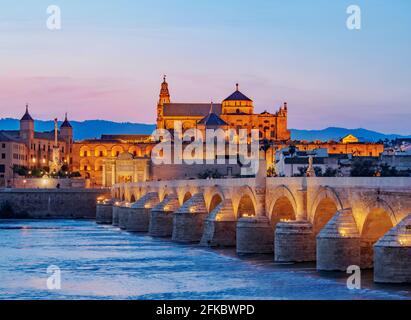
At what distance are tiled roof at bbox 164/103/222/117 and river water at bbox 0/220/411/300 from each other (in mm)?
110742

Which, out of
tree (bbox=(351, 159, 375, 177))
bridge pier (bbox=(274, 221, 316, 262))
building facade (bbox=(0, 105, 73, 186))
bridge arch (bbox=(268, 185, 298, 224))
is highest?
building facade (bbox=(0, 105, 73, 186))

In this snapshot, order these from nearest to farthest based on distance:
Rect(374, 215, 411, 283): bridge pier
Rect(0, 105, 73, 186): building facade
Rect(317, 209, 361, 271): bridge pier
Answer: Rect(374, 215, 411, 283): bridge pier < Rect(317, 209, 361, 271): bridge pier < Rect(0, 105, 73, 186): building facade

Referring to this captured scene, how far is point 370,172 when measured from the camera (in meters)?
90.8

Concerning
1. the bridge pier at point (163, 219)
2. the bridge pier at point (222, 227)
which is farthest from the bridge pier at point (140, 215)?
the bridge pier at point (222, 227)

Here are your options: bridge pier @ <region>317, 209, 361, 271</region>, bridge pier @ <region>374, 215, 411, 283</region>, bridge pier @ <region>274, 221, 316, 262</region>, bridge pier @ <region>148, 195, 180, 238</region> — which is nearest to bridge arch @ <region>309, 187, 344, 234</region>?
bridge pier @ <region>274, 221, 316, 262</region>

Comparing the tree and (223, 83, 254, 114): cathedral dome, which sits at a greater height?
(223, 83, 254, 114): cathedral dome

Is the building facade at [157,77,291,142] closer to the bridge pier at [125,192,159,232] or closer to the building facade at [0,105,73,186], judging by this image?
the building facade at [0,105,73,186]

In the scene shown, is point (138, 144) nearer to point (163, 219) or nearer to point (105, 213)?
point (105, 213)

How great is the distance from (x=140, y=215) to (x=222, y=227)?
80.4 feet

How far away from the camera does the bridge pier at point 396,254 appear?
32.3 m

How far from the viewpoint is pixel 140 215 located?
77.6 metres

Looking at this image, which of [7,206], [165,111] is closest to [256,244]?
[7,206]

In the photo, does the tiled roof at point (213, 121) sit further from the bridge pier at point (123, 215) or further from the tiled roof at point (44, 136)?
the bridge pier at point (123, 215)

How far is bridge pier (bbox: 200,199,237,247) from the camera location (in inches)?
2111
